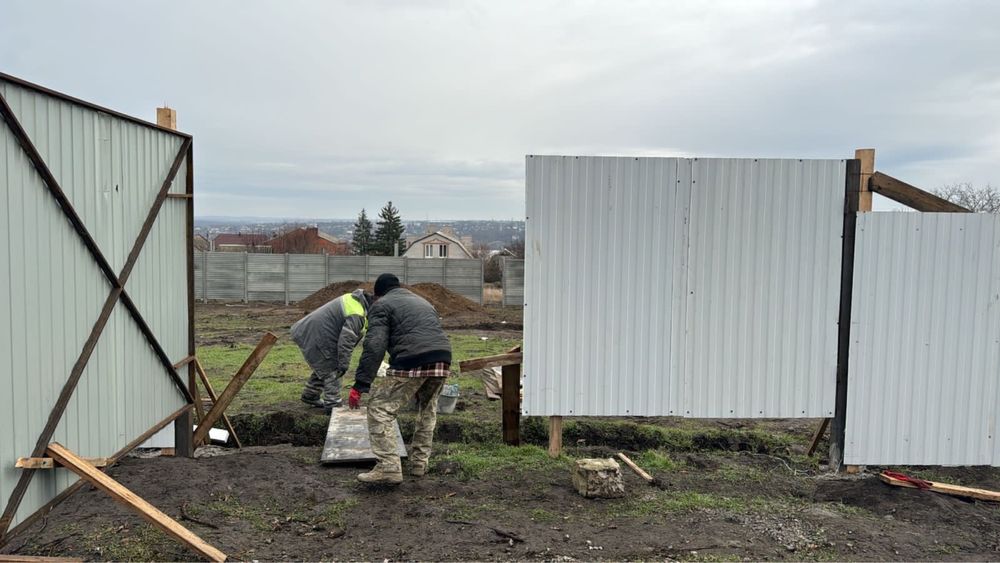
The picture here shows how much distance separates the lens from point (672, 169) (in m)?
5.94

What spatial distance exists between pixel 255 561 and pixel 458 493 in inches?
68.8

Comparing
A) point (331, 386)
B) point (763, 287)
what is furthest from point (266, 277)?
point (763, 287)

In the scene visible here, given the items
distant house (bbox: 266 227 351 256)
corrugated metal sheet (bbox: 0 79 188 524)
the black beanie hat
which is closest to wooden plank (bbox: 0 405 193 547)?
corrugated metal sheet (bbox: 0 79 188 524)

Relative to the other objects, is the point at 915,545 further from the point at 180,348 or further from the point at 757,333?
the point at 180,348

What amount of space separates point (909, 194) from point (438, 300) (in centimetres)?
1906

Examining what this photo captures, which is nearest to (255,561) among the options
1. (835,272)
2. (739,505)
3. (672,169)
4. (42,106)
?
(42,106)

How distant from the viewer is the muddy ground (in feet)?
14.0

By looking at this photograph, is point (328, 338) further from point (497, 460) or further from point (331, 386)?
point (497, 460)

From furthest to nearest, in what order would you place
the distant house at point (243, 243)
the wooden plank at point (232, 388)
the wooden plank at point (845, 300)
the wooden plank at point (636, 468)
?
the distant house at point (243, 243) → the wooden plank at point (232, 388) → the wooden plank at point (845, 300) → the wooden plank at point (636, 468)

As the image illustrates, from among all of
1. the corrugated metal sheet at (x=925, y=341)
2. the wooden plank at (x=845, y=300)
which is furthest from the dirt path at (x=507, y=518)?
the corrugated metal sheet at (x=925, y=341)

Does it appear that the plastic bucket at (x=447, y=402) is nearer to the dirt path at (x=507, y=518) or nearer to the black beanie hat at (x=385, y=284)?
the dirt path at (x=507, y=518)

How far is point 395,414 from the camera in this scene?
5.73 metres

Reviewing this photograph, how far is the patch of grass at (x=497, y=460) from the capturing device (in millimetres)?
5891

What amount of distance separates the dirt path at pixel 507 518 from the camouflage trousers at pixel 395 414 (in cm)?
23
